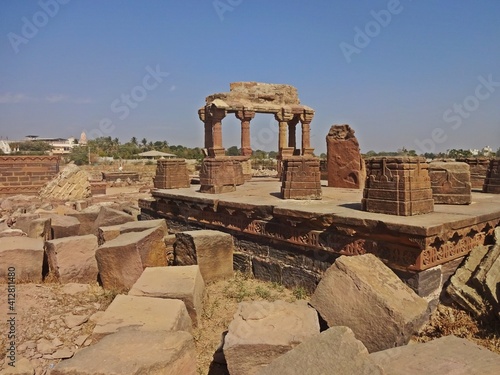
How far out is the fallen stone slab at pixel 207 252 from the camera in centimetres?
500

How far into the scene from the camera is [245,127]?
1472 cm

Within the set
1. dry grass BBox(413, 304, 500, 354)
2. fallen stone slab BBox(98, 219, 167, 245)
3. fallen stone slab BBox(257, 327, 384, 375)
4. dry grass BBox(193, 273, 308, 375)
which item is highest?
fallen stone slab BBox(98, 219, 167, 245)

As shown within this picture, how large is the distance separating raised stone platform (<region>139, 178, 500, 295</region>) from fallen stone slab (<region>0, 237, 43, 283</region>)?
2506mm

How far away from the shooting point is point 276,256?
5.19 meters

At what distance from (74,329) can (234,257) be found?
8.17 ft

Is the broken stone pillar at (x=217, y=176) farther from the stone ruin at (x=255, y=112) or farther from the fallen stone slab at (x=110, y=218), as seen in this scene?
the stone ruin at (x=255, y=112)

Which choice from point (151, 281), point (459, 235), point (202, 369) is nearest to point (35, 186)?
point (151, 281)

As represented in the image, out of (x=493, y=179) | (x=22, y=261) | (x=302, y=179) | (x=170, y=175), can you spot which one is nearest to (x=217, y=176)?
(x=170, y=175)

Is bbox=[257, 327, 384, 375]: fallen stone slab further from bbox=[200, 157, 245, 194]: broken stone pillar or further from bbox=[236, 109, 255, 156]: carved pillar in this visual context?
bbox=[236, 109, 255, 156]: carved pillar

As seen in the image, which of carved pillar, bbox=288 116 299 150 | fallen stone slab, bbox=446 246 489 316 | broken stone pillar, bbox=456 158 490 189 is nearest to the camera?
fallen stone slab, bbox=446 246 489 316

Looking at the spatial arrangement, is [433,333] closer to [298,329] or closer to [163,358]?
[298,329]

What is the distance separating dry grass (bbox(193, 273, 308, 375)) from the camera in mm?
3555

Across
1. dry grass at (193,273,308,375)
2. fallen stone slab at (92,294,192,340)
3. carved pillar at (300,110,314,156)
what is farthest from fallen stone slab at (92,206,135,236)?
carved pillar at (300,110,314,156)

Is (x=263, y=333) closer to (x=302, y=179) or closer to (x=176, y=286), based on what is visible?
(x=176, y=286)
